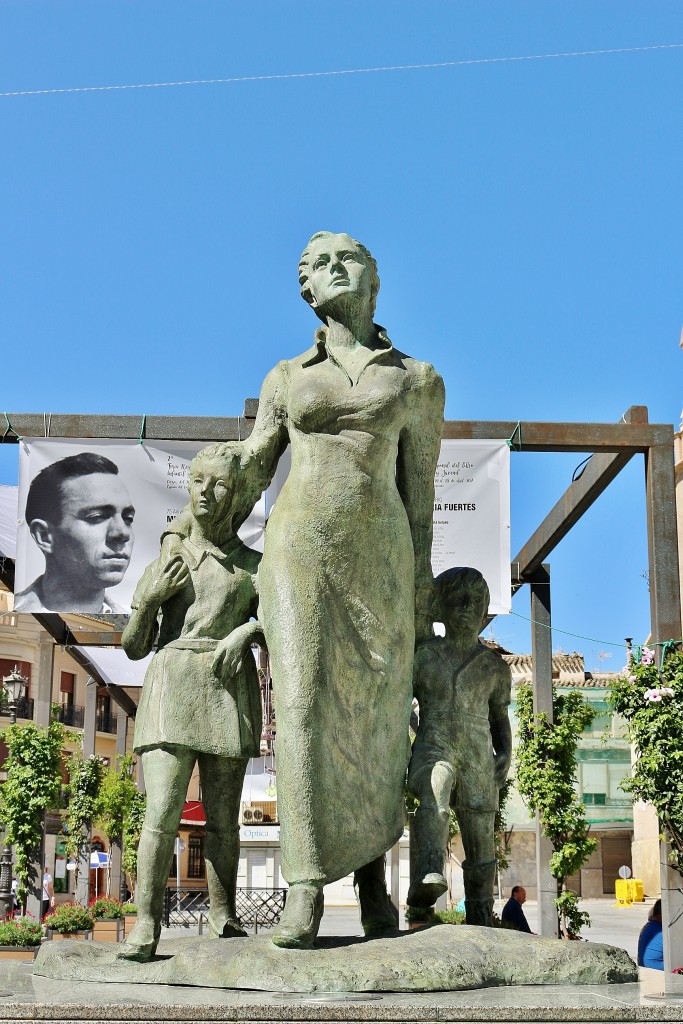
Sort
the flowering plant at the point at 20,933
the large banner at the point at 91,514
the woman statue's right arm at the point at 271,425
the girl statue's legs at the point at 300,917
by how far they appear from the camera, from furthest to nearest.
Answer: the flowering plant at the point at 20,933
the large banner at the point at 91,514
the woman statue's right arm at the point at 271,425
the girl statue's legs at the point at 300,917

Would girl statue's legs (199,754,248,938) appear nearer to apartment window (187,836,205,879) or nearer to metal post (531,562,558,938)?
metal post (531,562,558,938)

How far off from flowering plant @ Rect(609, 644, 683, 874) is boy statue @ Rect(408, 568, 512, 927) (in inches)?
236

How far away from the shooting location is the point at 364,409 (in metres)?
4.66

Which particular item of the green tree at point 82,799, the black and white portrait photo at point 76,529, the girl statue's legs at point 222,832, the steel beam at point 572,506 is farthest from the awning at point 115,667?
the girl statue's legs at point 222,832

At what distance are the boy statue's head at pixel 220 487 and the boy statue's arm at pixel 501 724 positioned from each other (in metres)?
1.11

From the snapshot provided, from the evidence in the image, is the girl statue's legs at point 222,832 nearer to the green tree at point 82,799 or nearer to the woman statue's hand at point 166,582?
the woman statue's hand at point 166,582

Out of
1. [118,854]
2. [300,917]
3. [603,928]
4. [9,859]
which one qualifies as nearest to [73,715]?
[118,854]

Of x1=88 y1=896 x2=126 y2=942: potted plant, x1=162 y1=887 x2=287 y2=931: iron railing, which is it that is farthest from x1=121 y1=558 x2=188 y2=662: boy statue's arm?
x1=88 y1=896 x2=126 y2=942: potted plant

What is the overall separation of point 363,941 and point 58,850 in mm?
42055

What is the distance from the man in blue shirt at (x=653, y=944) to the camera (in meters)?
11.2

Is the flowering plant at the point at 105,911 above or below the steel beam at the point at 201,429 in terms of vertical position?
below

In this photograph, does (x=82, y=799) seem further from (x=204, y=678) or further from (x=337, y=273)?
(x=337, y=273)

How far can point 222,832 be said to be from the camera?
16.2ft

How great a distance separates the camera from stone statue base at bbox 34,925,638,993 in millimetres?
3725
